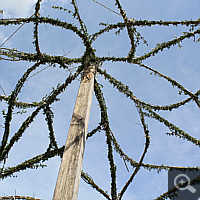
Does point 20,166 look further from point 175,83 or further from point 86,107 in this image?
point 175,83

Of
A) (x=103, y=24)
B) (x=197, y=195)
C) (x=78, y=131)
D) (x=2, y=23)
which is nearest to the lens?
(x=78, y=131)

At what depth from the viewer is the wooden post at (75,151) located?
6.75 ft

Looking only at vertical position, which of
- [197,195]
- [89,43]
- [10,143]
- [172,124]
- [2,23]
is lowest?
[197,195]

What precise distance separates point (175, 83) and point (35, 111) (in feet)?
7.60

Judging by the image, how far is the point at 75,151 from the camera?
2338 mm

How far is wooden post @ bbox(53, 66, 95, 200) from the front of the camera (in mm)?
2056

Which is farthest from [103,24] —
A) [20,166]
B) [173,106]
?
[20,166]

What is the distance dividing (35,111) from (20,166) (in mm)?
983

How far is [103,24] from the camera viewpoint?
3.59 meters

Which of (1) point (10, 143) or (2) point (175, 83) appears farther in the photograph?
(2) point (175, 83)

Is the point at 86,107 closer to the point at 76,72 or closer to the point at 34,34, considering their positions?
the point at 76,72

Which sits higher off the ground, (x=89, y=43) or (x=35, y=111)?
(x=89, y=43)

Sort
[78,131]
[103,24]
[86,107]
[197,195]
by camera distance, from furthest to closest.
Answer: [197,195] → [103,24] → [86,107] → [78,131]

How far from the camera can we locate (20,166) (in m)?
3.70
